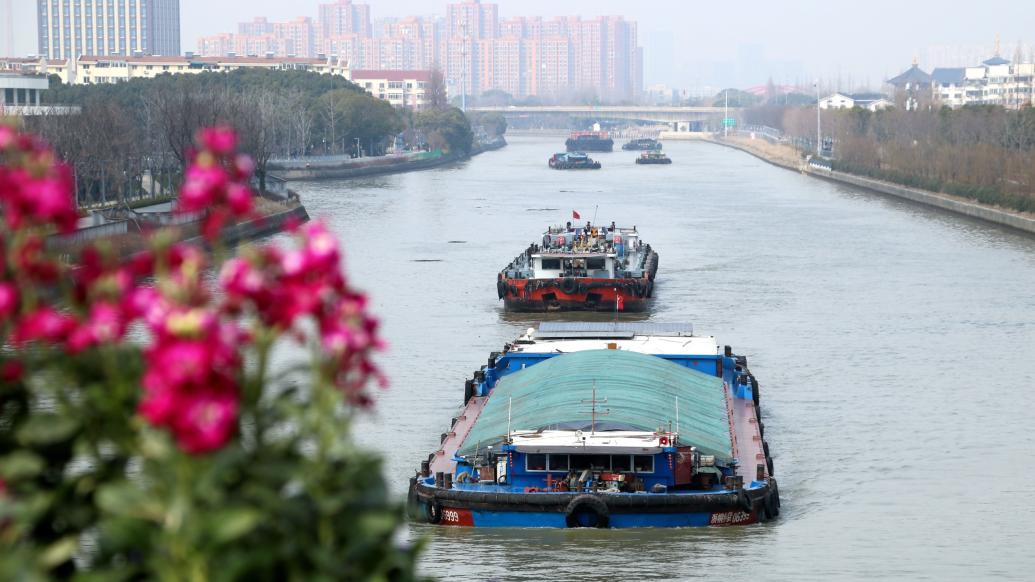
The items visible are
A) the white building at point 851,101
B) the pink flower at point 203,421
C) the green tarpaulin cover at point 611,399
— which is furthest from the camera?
the white building at point 851,101

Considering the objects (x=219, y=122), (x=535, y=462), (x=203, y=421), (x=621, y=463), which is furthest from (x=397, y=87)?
(x=203, y=421)

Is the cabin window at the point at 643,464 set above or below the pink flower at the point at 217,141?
below

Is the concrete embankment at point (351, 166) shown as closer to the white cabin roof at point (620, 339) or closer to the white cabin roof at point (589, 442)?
the white cabin roof at point (620, 339)

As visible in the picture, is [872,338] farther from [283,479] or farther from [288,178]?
[288,178]

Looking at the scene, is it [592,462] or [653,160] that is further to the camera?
[653,160]

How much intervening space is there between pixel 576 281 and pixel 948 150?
2852 cm

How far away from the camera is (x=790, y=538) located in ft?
A: 38.8

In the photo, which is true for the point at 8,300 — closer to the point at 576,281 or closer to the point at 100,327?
the point at 100,327

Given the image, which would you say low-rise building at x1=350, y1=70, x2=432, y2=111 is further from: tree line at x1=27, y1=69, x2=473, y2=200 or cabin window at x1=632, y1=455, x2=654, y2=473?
cabin window at x1=632, y1=455, x2=654, y2=473

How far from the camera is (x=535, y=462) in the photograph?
12.1 m

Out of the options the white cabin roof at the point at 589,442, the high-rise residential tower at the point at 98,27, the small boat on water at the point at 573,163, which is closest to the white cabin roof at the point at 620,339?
the white cabin roof at the point at 589,442

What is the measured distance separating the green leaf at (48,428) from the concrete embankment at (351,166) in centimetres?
5562

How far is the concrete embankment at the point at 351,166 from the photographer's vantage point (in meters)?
62.9

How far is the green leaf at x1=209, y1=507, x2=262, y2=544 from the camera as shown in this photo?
8.81ft
